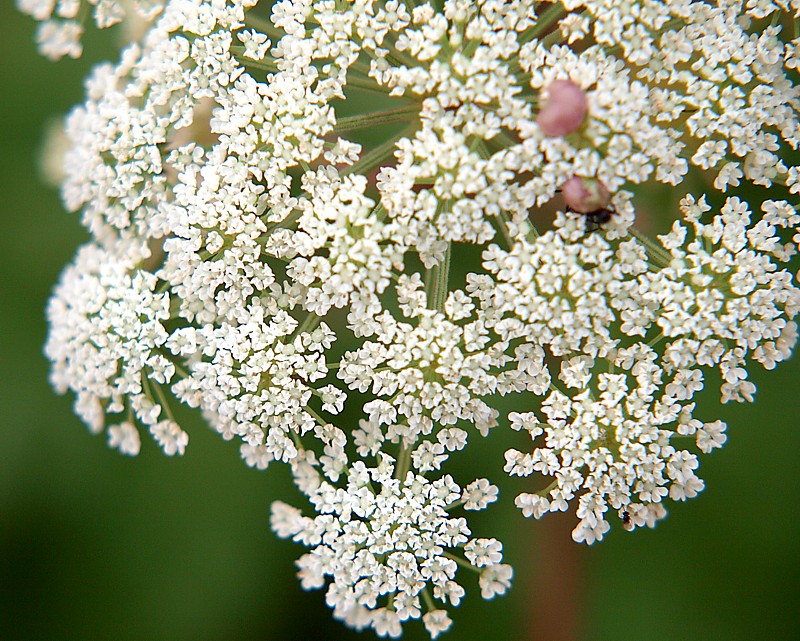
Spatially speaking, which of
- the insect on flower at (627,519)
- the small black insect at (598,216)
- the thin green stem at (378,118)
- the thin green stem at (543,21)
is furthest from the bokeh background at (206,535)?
the thin green stem at (543,21)

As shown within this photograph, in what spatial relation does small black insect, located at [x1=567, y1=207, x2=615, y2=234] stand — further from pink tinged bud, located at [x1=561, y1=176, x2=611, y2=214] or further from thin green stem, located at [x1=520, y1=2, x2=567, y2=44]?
thin green stem, located at [x1=520, y1=2, x2=567, y2=44]

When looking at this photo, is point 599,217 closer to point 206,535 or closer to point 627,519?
point 627,519

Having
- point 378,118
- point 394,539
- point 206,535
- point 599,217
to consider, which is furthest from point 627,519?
point 206,535

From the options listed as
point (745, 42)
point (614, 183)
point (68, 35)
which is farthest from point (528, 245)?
point (68, 35)

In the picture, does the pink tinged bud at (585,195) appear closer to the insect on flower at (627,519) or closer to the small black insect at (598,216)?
the small black insect at (598,216)

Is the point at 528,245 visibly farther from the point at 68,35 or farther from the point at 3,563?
the point at 3,563
